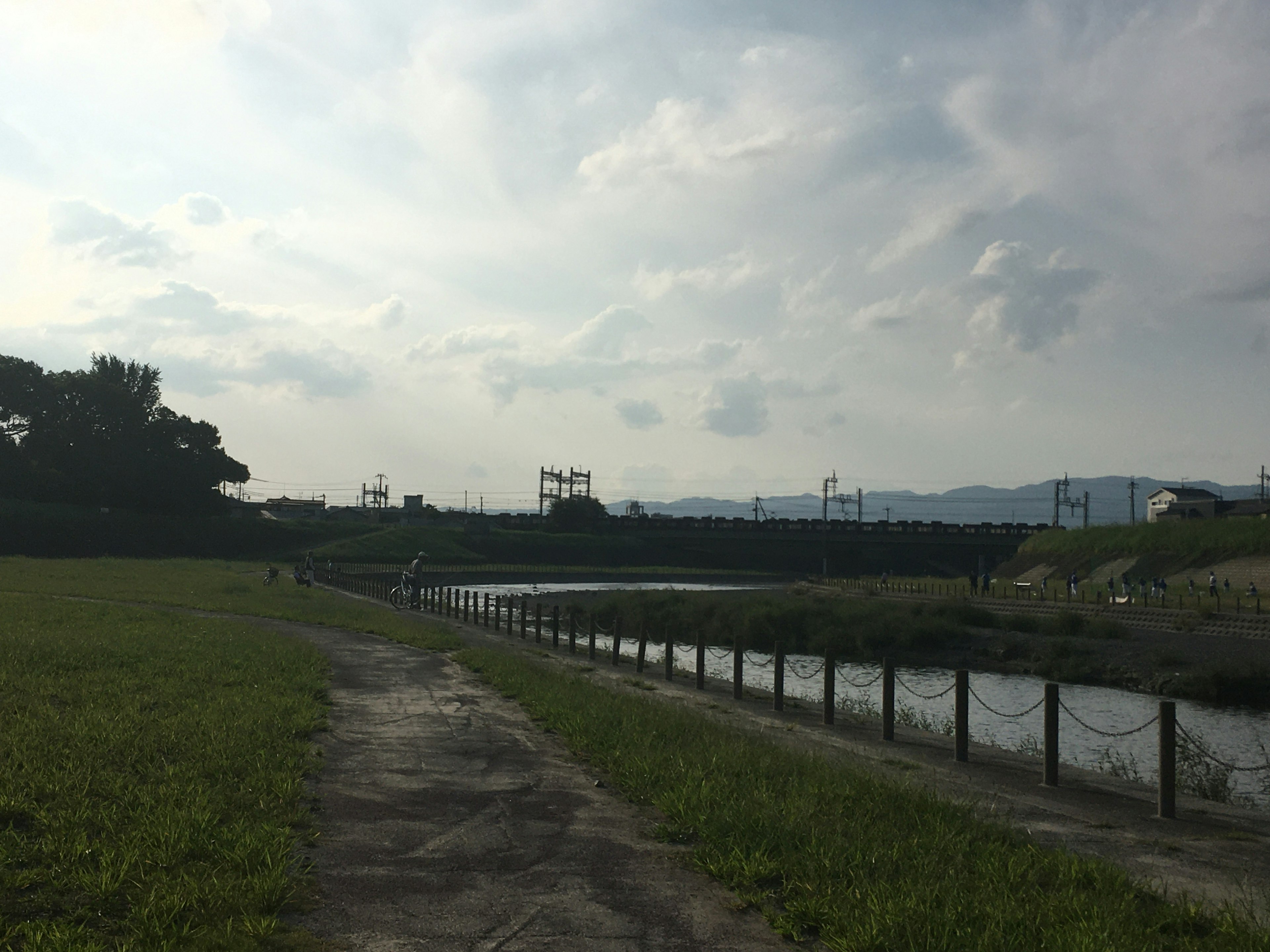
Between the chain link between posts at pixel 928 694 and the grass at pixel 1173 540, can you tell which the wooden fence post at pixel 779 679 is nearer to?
the chain link between posts at pixel 928 694

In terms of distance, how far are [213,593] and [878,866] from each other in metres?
33.5

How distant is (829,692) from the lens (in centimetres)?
1534

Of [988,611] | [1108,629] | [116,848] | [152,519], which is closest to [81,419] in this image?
[152,519]

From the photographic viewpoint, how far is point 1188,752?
1296 centimetres

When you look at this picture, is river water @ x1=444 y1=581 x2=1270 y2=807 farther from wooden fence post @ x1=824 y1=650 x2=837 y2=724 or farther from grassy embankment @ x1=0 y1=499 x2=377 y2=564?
grassy embankment @ x1=0 y1=499 x2=377 y2=564

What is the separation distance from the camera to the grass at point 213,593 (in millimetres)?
25594

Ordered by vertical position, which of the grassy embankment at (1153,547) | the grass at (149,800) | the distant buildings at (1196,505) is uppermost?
the distant buildings at (1196,505)

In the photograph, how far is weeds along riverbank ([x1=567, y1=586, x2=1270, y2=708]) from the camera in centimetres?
2852

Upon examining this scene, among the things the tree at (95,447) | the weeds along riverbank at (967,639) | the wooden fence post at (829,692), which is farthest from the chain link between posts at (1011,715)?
the tree at (95,447)

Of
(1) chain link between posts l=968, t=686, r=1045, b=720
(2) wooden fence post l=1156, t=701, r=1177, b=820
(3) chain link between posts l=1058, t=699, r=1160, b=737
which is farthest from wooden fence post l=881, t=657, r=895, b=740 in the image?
(2) wooden fence post l=1156, t=701, r=1177, b=820

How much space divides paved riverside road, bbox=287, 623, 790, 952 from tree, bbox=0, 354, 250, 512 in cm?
8763

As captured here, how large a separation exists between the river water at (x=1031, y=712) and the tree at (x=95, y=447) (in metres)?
67.4

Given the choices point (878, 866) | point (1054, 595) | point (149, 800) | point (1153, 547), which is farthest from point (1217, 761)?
point (1153, 547)

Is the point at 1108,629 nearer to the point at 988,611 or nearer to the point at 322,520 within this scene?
the point at 988,611
